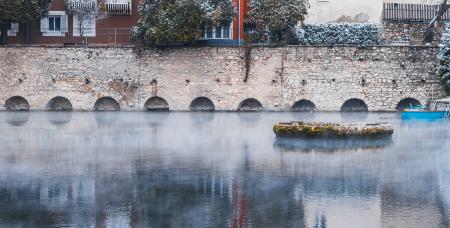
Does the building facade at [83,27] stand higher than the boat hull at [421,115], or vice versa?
the building facade at [83,27]

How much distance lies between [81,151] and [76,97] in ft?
73.1

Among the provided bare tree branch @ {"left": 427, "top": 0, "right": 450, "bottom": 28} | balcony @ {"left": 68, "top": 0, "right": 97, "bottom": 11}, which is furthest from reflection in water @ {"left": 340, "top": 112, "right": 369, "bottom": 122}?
balcony @ {"left": 68, "top": 0, "right": 97, "bottom": 11}

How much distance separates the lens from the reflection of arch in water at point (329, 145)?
2828cm

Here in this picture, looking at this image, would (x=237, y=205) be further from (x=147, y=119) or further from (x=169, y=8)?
(x=169, y=8)

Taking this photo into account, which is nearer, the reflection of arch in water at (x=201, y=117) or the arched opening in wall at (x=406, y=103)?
the reflection of arch in water at (x=201, y=117)

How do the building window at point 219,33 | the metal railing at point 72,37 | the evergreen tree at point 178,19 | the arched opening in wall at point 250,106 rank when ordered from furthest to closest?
the metal railing at point 72,37, the building window at point 219,33, the arched opening in wall at point 250,106, the evergreen tree at point 178,19

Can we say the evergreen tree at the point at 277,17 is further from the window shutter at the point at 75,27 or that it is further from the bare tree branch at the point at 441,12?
the window shutter at the point at 75,27

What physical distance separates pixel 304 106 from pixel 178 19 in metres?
8.07

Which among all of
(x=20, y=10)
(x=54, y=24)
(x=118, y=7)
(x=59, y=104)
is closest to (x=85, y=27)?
(x=54, y=24)

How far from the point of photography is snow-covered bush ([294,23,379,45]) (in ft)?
163

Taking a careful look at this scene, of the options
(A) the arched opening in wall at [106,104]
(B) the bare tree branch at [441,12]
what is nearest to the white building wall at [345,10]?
(B) the bare tree branch at [441,12]

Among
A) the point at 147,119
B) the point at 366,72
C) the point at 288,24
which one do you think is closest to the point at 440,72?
the point at 366,72

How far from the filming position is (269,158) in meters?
25.7

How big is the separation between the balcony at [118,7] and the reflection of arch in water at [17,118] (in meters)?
8.17
